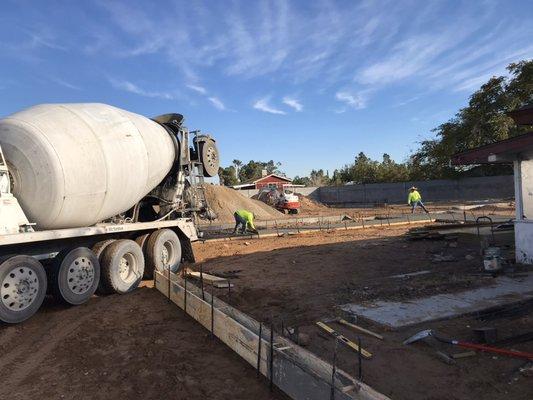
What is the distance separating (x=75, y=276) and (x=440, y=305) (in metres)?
5.97

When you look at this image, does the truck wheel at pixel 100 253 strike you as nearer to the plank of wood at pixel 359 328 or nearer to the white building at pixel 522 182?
the plank of wood at pixel 359 328

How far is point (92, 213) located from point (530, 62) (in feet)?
142

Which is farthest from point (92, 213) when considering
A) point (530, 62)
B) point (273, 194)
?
point (530, 62)

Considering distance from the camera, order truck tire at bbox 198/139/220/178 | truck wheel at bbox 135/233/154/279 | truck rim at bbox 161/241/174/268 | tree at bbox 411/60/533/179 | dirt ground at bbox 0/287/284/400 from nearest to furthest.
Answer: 1. dirt ground at bbox 0/287/284/400
2. truck wheel at bbox 135/233/154/279
3. truck rim at bbox 161/241/174/268
4. truck tire at bbox 198/139/220/178
5. tree at bbox 411/60/533/179

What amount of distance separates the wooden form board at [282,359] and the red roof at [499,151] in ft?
21.6

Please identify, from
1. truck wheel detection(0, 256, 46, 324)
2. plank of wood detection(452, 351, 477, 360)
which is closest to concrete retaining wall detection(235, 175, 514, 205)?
truck wheel detection(0, 256, 46, 324)

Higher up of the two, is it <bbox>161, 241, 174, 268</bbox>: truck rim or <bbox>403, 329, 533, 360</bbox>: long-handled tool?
<bbox>161, 241, 174, 268</bbox>: truck rim

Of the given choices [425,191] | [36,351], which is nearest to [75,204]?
[36,351]

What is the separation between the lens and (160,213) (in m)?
11.4

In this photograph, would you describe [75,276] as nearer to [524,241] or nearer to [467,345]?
[467,345]

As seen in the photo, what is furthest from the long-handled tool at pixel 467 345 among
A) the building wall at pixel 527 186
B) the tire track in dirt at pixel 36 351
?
the building wall at pixel 527 186

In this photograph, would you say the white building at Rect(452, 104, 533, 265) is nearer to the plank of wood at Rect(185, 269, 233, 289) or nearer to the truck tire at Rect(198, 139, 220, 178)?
the plank of wood at Rect(185, 269, 233, 289)

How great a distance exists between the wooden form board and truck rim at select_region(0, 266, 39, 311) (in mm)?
2371

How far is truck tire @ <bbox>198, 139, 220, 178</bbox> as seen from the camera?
12070mm
